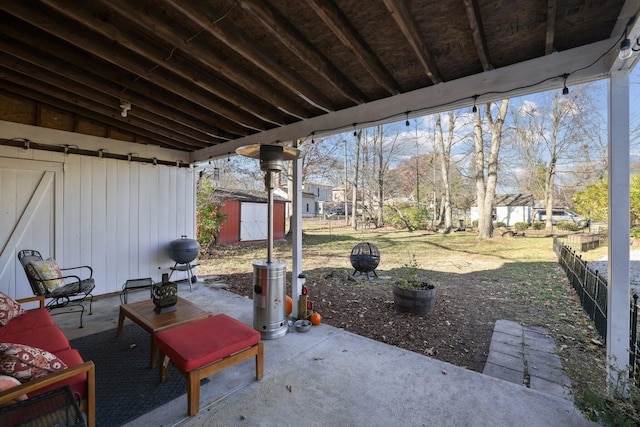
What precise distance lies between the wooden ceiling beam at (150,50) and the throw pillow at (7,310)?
262cm

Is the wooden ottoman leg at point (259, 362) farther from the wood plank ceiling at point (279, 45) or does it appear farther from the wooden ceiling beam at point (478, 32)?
the wooden ceiling beam at point (478, 32)

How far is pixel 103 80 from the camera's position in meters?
3.13

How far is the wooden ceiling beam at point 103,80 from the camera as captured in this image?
2535mm

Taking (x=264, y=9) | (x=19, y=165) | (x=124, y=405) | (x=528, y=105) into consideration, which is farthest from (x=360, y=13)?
(x=528, y=105)

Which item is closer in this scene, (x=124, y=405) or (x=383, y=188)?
(x=124, y=405)

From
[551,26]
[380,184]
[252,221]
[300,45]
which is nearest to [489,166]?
[380,184]

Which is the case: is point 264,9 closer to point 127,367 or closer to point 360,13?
point 360,13

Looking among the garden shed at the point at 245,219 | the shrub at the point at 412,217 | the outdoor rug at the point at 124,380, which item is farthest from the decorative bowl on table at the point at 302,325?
the shrub at the point at 412,217

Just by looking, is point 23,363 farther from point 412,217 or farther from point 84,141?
point 412,217

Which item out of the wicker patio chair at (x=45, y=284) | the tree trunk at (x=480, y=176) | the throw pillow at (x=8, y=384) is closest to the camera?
the throw pillow at (x=8, y=384)

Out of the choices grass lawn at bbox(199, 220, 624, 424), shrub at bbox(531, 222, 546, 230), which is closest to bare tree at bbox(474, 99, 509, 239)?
grass lawn at bbox(199, 220, 624, 424)

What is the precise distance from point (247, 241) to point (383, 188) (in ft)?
29.6

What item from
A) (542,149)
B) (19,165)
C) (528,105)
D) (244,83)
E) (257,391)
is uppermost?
(528,105)

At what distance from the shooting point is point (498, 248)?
979cm
